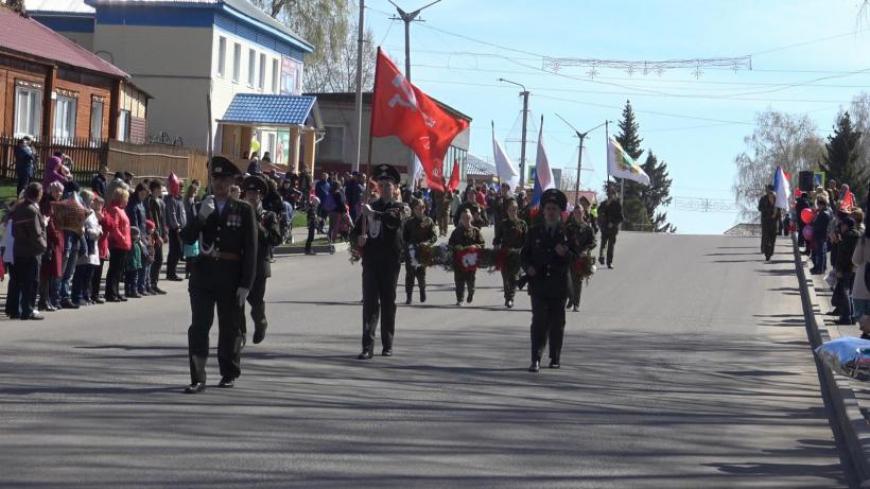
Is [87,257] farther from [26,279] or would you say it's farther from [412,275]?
[412,275]

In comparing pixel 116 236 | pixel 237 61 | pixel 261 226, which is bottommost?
pixel 116 236

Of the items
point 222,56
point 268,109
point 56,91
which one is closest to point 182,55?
point 222,56

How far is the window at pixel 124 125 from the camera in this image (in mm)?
50631

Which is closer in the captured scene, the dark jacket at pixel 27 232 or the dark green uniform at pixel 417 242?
the dark jacket at pixel 27 232

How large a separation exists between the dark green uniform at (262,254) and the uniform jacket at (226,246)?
5.08ft

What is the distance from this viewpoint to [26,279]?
19.0 m

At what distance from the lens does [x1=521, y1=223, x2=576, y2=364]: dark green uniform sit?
615 inches

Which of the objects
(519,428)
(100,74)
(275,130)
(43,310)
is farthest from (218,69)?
(519,428)

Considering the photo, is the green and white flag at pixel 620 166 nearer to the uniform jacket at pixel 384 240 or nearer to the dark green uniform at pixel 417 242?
the dark green uniform at pixel 417 242

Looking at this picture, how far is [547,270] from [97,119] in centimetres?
3507

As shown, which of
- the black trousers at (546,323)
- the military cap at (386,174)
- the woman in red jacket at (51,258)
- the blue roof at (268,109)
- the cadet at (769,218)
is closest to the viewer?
the black trousers at (546,323)

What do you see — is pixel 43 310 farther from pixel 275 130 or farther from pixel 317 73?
pixel 317 73

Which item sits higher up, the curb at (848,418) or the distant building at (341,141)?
the distant building at (341,141)

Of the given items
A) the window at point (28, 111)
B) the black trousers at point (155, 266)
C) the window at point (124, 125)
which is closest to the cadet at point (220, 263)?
the black trousers at point (155, 266)
